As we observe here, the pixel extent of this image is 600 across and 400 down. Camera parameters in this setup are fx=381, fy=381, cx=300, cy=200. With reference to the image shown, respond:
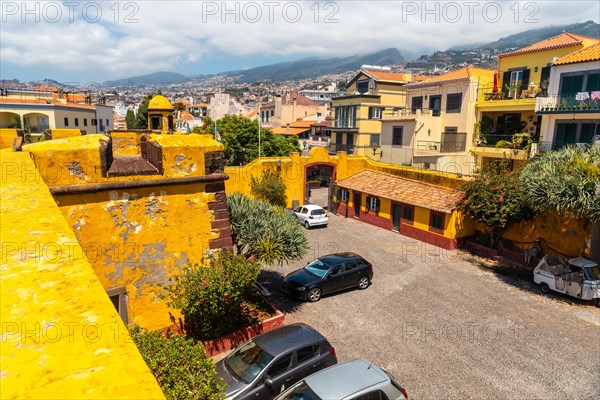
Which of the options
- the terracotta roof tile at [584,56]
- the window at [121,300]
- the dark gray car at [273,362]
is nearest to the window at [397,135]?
the terracotta roof tile at [584,56]

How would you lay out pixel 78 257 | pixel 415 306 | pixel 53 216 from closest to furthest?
pixel 78 257 < pixel 53 216 < pixel 415 306

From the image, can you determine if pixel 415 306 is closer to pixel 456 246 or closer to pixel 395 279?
pixel 395 279

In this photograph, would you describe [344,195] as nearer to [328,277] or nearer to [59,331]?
[328,277]

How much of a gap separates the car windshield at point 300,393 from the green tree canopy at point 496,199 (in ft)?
49.1

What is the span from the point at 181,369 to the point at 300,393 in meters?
3.56

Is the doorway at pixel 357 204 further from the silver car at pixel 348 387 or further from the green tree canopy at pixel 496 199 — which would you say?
the silver car at pixel 348 387

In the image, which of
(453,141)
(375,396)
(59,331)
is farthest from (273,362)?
(453,141)

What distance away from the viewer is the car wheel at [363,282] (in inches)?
699

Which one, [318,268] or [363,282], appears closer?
[318,268]

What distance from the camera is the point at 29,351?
7.93 ft

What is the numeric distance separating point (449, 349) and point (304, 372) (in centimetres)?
559

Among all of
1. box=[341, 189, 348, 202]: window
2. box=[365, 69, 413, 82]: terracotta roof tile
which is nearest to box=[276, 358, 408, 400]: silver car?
box=[341, 189, 348, 202]: window

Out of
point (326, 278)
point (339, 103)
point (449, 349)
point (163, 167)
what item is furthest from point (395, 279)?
point (339, 103)

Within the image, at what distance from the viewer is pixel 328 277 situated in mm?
16859
